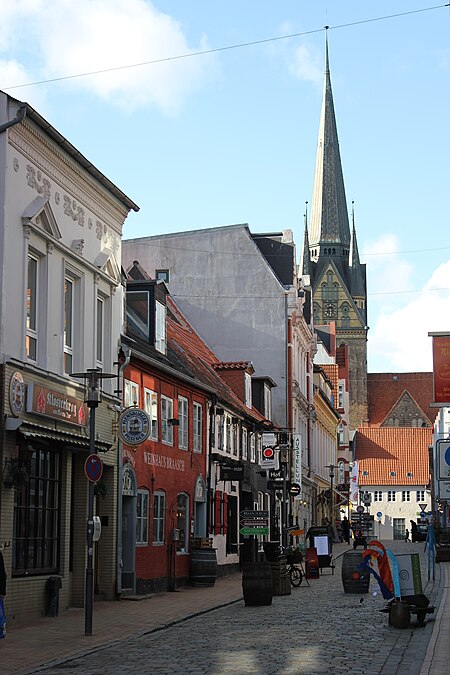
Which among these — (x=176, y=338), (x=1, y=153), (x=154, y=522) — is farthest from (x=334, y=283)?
(x=1, y=153)

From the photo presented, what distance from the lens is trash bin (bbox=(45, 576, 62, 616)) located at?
2022 cm

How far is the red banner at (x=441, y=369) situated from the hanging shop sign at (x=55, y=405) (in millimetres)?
6540

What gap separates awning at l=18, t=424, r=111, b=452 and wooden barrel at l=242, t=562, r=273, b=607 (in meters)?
3.89

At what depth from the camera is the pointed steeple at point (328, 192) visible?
141375 millimetres

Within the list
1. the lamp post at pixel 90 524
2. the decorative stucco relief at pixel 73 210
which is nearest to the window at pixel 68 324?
the decorative stucco relief at pixel 73 210

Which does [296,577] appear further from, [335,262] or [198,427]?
[335,262]

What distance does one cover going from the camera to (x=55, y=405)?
20.2 m

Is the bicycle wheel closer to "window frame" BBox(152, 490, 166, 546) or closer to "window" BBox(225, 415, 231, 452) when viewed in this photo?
"window frame" BBox(152, 490, 166, 546)

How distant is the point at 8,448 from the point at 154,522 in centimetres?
968

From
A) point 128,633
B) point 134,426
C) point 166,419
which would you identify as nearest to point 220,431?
point 166,419

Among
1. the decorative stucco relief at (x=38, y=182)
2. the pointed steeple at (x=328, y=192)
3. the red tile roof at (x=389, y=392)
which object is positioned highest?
the pointed steeple at (x=328, y=192)

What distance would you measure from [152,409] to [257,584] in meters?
6.38

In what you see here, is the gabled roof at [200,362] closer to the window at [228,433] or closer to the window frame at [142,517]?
the window at [228,433]

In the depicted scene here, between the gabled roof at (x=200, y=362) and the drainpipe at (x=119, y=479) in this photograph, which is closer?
the drainpipe at (x=119, y=479)
